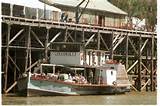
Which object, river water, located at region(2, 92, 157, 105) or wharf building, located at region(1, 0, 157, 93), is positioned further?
wharf building, located at region(1, 0, 157, 93)

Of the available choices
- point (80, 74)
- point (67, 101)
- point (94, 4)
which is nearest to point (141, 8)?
point (94, 4)

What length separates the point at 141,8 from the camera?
7000 cm

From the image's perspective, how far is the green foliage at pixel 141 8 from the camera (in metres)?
67.6

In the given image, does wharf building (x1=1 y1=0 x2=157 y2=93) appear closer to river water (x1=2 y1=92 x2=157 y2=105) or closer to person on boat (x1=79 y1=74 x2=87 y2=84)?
person on boat (x1=79 y1=74 x2=87 y2=84)

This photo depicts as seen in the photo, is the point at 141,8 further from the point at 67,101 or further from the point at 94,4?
the point at 67,101

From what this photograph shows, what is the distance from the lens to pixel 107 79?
126 feet

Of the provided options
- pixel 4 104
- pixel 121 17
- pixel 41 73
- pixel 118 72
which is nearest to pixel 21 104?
pixel 4 104

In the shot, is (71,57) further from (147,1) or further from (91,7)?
(147,1)

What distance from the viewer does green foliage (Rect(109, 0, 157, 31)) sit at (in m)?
67.6

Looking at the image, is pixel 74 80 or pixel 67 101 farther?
pixel 74 80

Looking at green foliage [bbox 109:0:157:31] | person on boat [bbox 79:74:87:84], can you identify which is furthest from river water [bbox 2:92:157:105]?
green foliage [bbox 109:0:157:31]

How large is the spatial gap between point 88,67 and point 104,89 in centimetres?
211

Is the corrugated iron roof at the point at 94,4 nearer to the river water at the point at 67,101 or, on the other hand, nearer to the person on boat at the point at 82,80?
the person on boat at the point at 82,80

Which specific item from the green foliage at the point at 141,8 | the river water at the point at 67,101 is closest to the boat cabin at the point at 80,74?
the river water at the point at 67,101
